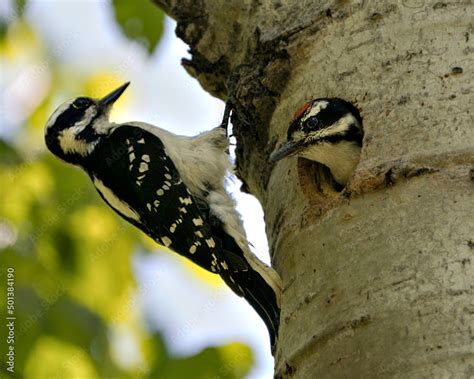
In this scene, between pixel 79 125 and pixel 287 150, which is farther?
pixel 79 125

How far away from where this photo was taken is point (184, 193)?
397 centimetres

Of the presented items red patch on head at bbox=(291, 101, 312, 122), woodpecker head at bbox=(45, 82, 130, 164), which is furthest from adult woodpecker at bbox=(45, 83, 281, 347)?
red patch on head at bbox=(291, 101, 312, 122)

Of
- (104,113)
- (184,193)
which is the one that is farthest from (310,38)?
(104,113)

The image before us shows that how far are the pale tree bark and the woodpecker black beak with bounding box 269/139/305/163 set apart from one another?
60 mm

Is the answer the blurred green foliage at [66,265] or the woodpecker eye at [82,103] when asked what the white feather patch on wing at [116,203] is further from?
the woodpecker eye at [82,103]

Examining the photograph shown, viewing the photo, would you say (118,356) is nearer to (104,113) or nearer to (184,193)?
(184,193)

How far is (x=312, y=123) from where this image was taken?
3268 mm

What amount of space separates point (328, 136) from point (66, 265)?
1206 millimetres

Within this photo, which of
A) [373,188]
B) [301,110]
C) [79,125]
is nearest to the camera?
[373,188]

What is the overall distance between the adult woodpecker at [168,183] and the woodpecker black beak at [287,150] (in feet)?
1.38

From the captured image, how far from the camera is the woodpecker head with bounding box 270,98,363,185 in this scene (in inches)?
123

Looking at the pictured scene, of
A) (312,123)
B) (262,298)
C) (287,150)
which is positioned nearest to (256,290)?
(262,298)

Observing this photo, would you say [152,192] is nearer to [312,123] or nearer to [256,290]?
[256,290]

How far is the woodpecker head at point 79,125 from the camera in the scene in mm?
4555
